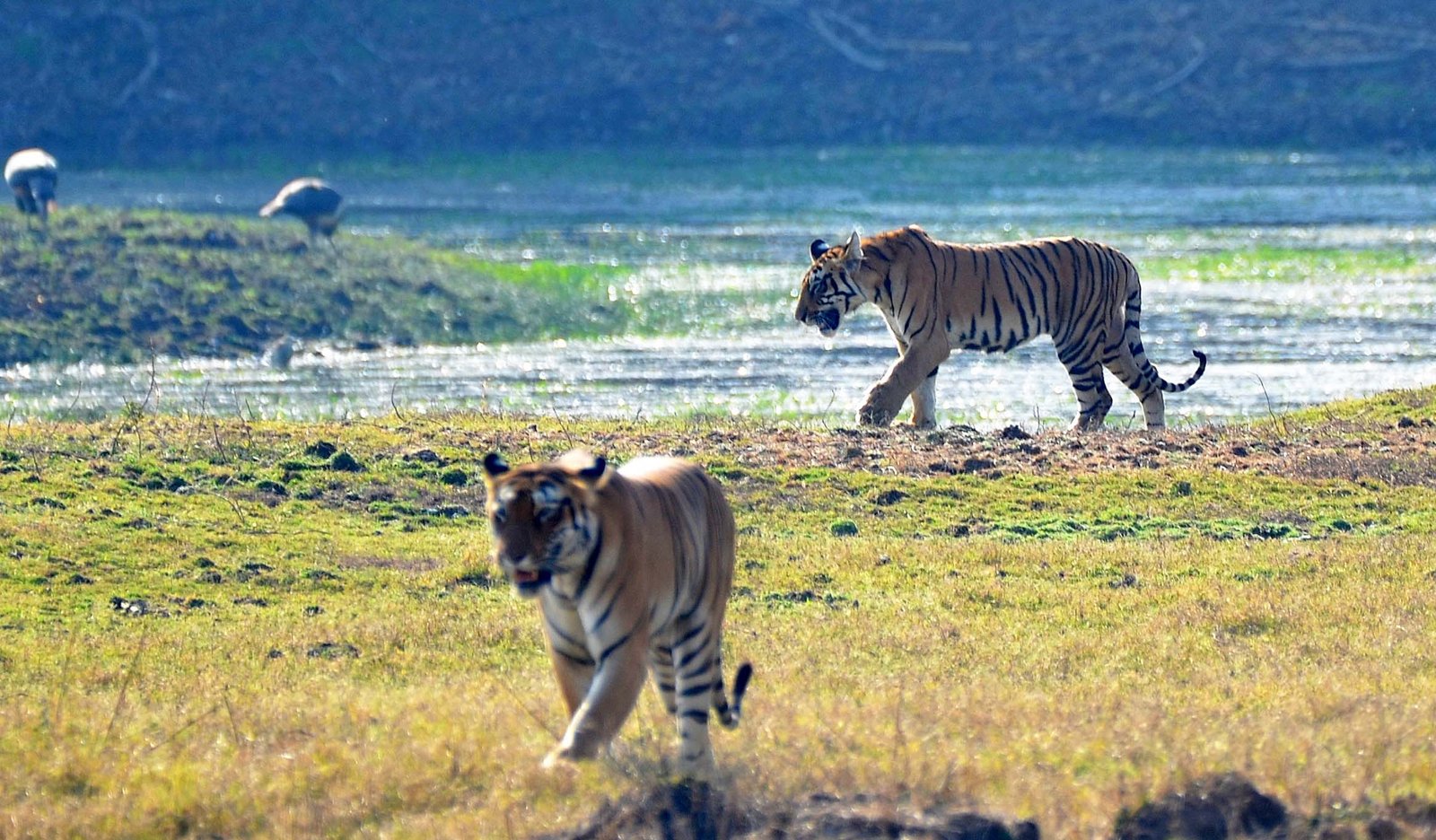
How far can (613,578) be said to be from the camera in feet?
19.8

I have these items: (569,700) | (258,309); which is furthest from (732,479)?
(258,309)

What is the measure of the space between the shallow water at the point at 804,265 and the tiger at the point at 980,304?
4.94 feet

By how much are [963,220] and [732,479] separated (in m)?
20.8

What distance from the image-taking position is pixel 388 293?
24812mm

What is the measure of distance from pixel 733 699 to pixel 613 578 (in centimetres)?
103

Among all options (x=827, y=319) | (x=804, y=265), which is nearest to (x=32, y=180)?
(x=804, y=265)

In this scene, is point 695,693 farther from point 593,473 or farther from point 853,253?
point 853,253

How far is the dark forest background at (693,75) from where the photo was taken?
46.6m

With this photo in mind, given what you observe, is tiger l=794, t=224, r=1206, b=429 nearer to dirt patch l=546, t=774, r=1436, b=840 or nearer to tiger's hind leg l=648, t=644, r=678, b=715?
tiger's hind leg l=648, t=644, r=678, b=715

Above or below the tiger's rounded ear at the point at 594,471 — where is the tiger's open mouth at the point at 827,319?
above

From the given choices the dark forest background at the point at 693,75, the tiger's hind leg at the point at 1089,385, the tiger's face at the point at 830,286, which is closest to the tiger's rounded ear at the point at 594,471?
the tiger's face at the point at 830,286

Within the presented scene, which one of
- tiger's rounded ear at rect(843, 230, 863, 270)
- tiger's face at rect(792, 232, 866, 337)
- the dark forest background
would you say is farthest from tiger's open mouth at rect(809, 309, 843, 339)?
the dark forest background

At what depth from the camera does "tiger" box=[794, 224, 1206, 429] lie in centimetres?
1543

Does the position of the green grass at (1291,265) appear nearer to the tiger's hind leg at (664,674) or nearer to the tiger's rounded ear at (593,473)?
the tiger's hind leg at (664,674)
